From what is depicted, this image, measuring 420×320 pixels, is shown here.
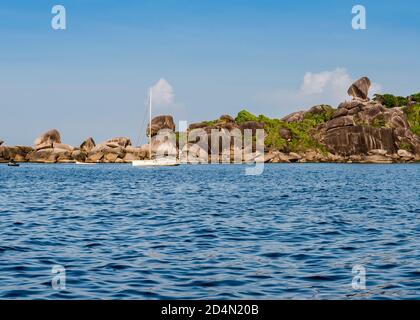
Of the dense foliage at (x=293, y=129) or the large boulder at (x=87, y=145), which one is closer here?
the large boulder at (x=87, y=145)

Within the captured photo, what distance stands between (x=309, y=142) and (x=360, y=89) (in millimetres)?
24494

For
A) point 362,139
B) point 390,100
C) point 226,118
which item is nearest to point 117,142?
point 226,118

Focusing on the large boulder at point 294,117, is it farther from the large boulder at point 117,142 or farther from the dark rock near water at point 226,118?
the large boulder at point 117,142

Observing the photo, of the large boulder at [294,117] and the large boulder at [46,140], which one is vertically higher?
the large boulder at [294,117]

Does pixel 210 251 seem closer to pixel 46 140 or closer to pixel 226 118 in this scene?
pixel 46 140

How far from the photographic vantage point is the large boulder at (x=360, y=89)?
569 feet

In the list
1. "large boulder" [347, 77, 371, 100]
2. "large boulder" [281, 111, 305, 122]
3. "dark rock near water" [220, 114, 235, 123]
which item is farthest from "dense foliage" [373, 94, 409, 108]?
"dark rock near water" [220, 114, 235, 123]

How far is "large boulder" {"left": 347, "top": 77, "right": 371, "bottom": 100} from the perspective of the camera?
17338cm

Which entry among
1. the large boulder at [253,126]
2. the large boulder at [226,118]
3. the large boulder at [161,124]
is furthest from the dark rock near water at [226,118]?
the large boulder at [161,124]

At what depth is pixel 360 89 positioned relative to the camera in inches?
6826

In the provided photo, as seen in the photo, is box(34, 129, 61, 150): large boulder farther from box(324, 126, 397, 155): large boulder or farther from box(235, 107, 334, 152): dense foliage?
box(324, 126, 397, 155): large boulder

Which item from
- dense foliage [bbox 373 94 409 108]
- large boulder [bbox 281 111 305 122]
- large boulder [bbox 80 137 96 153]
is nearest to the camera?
large boulder [bbox 80 137 96 153]
